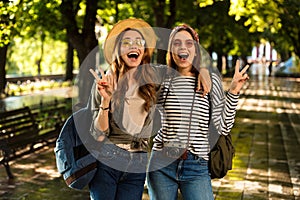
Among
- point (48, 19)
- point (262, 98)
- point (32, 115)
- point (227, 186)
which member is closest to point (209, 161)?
point (227, 186)

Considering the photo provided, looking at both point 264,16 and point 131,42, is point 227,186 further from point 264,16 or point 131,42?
point 264,16

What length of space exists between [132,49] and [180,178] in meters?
0.96

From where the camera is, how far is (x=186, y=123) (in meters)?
3.64

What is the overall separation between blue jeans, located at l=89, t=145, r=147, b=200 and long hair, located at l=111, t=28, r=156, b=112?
0.32m

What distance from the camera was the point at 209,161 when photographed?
3.74m

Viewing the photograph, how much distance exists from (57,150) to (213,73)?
49.1 inches

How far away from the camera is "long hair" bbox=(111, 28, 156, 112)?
3557 mm

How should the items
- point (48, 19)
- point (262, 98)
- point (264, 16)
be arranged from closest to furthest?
point (48, 19), point (264, 16), point (262, 98)

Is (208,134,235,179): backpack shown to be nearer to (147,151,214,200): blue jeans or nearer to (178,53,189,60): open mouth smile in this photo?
(147,151,214,200): blue jeans

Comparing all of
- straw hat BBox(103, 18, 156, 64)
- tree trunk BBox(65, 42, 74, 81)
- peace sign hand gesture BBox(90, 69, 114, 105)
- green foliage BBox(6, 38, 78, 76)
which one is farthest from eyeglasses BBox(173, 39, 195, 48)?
green foliage BBox(6, 38, 78, 76)

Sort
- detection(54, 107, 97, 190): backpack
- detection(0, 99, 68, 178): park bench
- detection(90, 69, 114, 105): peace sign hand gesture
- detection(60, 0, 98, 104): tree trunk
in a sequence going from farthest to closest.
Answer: detection(60, 0, 98, 104): tree trunk, detection(0, 99, 68, 178): park bench, detection(54, 107, 97, 190): backpack, detection(90, 69, 114, 105): peace sign hand gesture

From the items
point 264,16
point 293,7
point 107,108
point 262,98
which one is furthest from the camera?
point 262,98

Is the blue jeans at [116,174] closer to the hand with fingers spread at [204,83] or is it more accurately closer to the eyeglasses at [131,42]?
the hand with fingers spread at [204,83]

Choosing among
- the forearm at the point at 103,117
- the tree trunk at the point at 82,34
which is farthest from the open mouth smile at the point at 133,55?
the tree trunk at the point at 82,34
